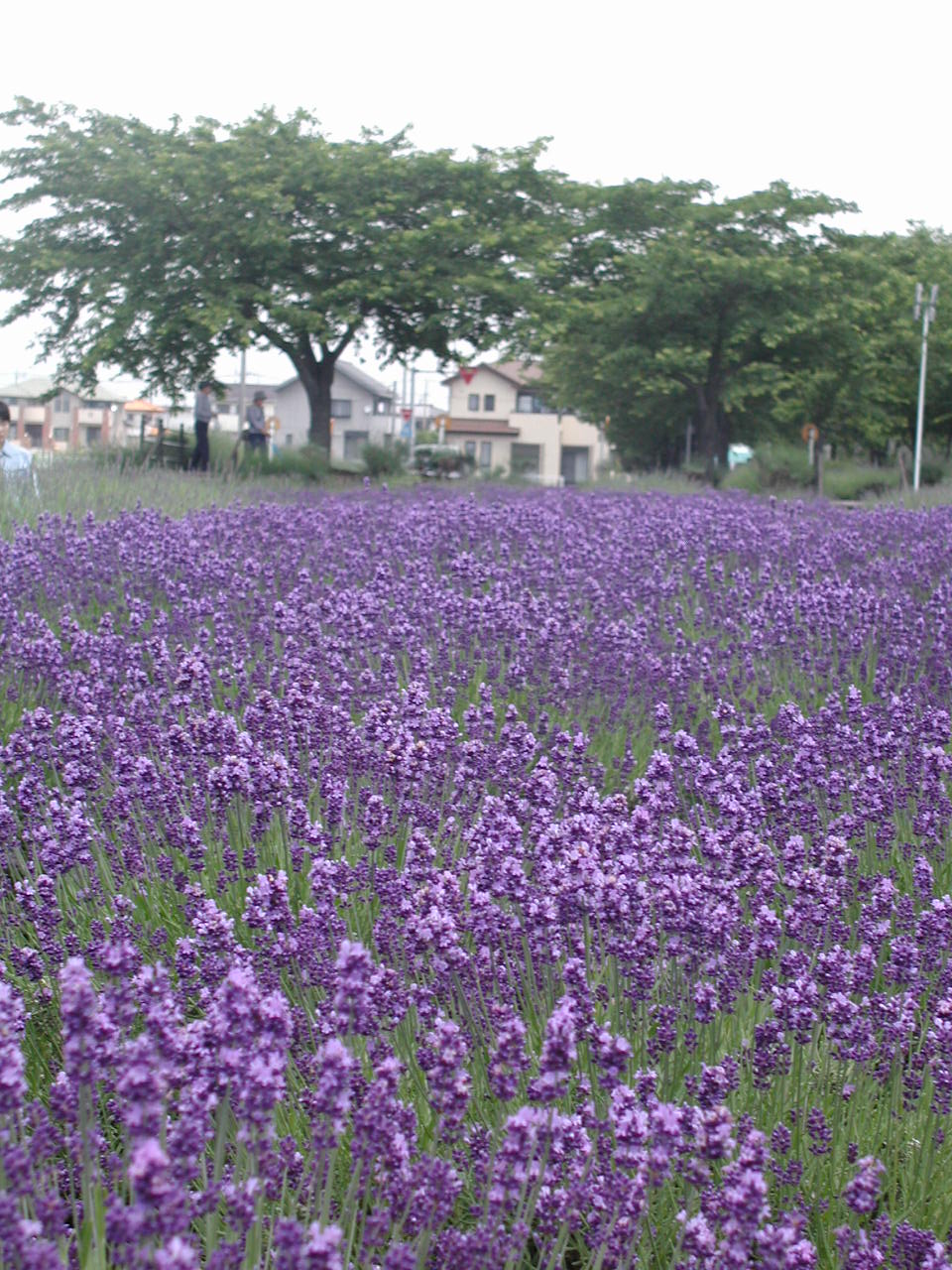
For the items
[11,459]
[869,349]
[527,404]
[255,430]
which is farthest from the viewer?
[527,404]

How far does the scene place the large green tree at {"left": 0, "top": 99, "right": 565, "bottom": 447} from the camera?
2328cm

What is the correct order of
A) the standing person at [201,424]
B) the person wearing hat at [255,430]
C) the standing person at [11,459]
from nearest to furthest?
the standing person at [11,459] < the standing person at [201,424] < the person wearing hat at [255,430]

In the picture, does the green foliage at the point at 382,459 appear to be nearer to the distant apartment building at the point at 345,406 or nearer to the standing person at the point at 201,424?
the standing person at the point at 201,424

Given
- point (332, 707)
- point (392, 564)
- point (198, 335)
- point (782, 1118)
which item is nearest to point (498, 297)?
point (198, 335)

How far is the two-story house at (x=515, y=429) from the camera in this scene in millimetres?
85500

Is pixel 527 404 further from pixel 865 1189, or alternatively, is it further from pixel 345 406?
pixel 865 1189

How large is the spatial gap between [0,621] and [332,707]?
2.26 metres

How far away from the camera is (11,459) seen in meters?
11.3

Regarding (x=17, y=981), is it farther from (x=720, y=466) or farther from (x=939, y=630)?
(x=720, y=466)

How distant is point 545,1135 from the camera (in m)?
1.70

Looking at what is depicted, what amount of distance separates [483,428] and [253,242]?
208ft

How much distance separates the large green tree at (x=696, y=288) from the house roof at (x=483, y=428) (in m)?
54.6

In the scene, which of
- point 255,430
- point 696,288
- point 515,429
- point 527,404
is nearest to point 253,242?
point 255,430

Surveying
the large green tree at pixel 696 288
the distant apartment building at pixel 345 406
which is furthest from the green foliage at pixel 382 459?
the distant apartment building at pixel 345 406
